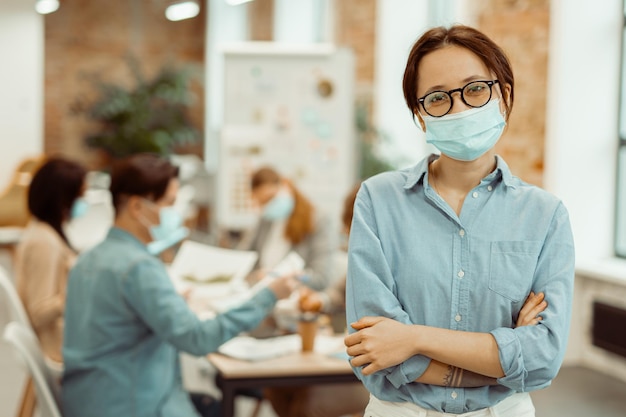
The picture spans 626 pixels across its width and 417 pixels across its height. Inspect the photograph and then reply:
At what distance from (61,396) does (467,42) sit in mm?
1893

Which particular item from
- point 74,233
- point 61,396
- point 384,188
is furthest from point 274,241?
point 74,233

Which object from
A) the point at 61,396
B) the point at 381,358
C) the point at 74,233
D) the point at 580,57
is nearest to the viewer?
the point at 381,358

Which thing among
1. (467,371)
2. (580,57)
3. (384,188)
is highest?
(580,57)

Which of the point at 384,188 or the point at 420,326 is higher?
the point at 384,188

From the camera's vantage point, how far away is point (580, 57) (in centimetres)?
388

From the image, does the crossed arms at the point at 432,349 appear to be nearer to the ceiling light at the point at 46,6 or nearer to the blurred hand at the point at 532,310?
the blurred hand at the point at 532,310

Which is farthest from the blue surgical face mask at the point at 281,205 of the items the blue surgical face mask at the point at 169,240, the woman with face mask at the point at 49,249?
the blue surgical face mask at the point at 169,240

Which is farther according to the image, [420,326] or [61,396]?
[61,396]

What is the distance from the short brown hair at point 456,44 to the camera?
5.09ft

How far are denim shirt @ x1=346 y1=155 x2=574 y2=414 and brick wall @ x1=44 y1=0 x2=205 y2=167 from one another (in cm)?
1122

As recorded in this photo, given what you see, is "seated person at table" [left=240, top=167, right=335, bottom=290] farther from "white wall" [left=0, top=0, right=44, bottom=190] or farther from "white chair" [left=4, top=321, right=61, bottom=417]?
"white wall" [left=0, top=0, right=44, bottom=190]

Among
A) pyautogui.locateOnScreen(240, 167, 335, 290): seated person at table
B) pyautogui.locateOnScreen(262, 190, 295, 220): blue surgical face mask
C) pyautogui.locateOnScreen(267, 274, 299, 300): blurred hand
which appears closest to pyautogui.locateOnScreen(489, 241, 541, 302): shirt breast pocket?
pyautogui.locateOnScreen(267, 274, 299, 300): blurred hand

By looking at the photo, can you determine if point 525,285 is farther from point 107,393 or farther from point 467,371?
point 107,393

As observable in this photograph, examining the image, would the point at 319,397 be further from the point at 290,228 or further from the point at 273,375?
the point at 290,228
